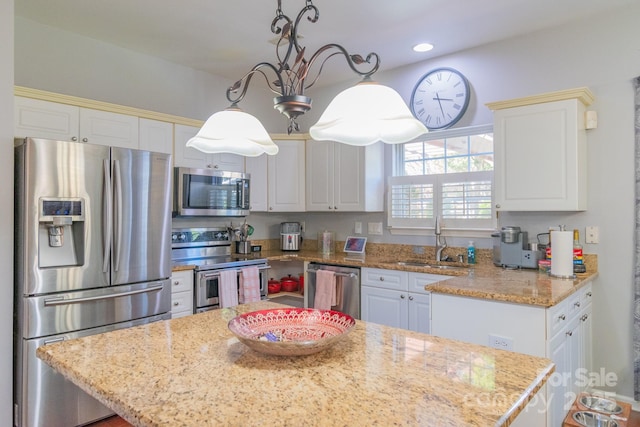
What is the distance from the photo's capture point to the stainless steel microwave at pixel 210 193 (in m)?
3.41

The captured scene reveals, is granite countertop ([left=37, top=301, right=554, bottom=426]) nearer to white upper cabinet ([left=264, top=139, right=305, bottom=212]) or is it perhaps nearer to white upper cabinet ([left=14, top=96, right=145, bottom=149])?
white upper cabinet ([left=14, top=96, right=145, bottom=149])

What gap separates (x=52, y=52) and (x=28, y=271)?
1810mm

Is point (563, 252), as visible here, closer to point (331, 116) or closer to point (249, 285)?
point (331, 116)

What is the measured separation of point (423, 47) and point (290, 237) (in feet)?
7.21

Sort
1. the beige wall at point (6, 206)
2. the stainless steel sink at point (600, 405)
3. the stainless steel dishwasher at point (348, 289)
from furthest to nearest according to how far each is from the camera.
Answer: the stainless steel dishwasher at point (348, 289)
the beige wall at point (6, 206)
the stainless steel sink at point (600, 405)

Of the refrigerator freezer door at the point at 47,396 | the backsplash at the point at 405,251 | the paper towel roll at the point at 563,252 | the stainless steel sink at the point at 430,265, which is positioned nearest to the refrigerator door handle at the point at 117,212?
the refrigerator freezer door at the point at 47,396

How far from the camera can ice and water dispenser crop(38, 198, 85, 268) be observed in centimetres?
232

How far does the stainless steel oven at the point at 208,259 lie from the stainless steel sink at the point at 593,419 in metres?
2.44

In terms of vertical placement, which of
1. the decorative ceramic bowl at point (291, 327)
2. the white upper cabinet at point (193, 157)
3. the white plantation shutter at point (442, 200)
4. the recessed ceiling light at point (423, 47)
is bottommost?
the decorative ceramic bowl at point (291, 327)

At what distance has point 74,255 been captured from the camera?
246 centimetres

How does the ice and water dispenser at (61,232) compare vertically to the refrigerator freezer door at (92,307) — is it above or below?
above

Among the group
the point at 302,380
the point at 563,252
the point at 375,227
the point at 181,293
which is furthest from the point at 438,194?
the point at 302,380

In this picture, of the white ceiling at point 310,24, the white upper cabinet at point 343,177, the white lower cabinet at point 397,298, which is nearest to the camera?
the white ceiling at point 310,24

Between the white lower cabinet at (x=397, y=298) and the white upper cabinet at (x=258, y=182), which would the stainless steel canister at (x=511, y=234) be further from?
the white upper cabinet at (x=258, y=182)
